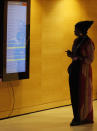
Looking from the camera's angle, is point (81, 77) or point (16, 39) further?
point (16, 39)

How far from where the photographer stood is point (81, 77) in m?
5.95

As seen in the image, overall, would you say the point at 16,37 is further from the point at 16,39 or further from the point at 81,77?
the point at 81,77

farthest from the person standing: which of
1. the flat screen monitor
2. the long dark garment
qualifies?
the flat screen monitor

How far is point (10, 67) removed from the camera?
6152 millimetres

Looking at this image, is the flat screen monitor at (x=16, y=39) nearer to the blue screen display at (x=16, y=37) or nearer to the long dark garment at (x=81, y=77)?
the blue screen display at (x=16, y=37)

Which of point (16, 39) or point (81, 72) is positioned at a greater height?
point (16, 39)

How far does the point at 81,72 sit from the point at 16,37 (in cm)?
139

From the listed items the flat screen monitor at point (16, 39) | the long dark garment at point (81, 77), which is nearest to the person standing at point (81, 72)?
the long dark garment at point (81, 77)

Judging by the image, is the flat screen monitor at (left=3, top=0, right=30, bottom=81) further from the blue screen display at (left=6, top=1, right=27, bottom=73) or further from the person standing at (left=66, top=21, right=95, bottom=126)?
the person standing at (left=66, top=21, right=95, bottom=126)

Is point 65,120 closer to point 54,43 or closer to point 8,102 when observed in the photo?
point 8,102

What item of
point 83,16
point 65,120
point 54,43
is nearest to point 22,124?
point 65,120

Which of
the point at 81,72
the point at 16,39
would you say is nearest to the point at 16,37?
the point at 16,39

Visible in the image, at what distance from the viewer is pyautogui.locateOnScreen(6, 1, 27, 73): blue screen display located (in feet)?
20.0

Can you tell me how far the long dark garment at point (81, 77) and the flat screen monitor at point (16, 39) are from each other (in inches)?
39.0
